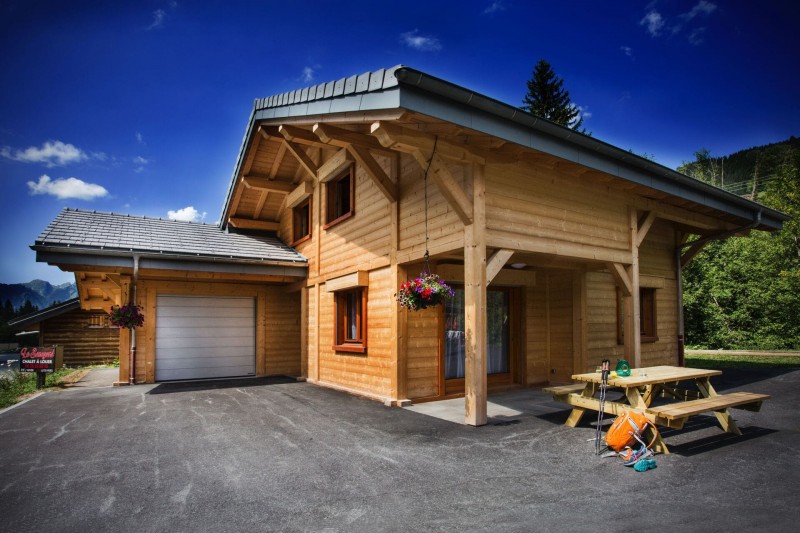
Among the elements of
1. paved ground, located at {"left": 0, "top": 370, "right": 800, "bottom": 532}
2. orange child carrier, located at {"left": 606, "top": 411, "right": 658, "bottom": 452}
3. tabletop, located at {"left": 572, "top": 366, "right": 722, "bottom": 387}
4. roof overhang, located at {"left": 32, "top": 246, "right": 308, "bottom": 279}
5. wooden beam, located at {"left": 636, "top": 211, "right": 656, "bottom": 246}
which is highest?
wooden beam, located at {"left": 636, "top": 211, "right": 656, "bottom": 246}

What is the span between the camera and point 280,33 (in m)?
14.8

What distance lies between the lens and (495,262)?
6582 millimetres

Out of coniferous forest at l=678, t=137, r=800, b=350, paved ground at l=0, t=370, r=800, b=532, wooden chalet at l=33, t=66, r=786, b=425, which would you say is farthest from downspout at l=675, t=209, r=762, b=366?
coniferous forest at l=678, t=137, r=800, b=350

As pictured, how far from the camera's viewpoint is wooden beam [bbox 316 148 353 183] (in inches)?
389

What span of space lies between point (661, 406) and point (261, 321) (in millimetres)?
10038

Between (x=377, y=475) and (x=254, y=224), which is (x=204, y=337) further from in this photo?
(x=377, y=475)

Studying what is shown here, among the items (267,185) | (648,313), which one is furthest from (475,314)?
(267,185)

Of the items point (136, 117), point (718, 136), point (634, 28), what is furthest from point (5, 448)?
point (136, 117)

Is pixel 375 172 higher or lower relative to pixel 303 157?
lower

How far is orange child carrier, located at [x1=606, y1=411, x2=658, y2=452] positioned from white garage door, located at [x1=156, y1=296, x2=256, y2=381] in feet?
33.6

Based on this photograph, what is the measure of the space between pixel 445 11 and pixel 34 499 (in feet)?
44.3

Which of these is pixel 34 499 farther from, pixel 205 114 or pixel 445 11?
pixel 205 114

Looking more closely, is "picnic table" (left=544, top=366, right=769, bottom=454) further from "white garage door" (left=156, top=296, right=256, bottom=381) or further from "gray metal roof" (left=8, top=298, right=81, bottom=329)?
"gray metal roof" (left=8, top=298, right=81, bottom=329)

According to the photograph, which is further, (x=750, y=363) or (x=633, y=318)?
(x=750, y=363)
